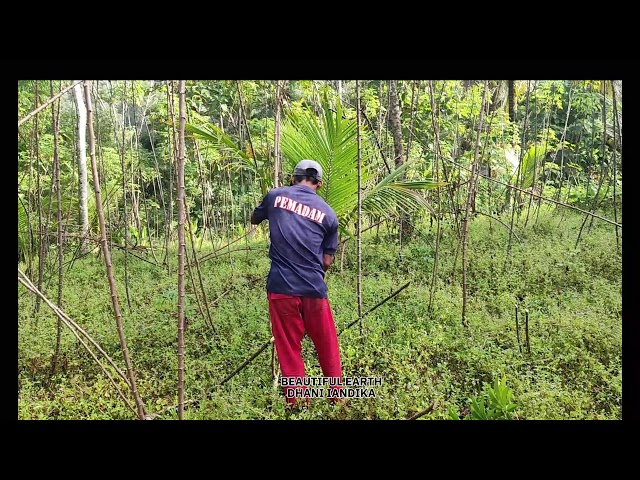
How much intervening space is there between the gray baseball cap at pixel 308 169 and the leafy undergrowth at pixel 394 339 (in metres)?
0.53

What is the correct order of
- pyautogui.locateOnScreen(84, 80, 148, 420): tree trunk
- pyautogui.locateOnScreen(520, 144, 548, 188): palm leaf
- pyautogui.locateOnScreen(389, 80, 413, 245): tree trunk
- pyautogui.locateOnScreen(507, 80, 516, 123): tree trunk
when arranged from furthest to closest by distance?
pyautogui.locateOnScreen(507, 80, 516, 123): tree trunk, pyautogui.locateOnScreen(520, 144, 548, 188): palm leaf, pyautogui.locateOnScreen(389, 80, 413, 245): tree trunk, pyautogui.locateOnScreen(84, 80, 148, 420): tree trunk

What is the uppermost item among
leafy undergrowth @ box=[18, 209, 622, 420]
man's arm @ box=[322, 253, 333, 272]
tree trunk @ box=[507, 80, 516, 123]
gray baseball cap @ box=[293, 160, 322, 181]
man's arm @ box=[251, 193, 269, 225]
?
tree trunk @ box=[507, 80, 516, 123]

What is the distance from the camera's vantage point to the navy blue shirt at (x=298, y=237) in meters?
2.34

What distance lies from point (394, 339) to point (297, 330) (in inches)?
20.2

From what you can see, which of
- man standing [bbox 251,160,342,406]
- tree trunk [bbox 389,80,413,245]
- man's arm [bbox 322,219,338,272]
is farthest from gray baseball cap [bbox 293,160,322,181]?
tree trunk [bbox 389,80,413,245]

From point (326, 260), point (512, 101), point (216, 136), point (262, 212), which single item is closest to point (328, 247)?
point (326, 260)

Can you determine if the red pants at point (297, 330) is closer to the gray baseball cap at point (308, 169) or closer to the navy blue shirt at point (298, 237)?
the navy blue shirt at point (298, 237)

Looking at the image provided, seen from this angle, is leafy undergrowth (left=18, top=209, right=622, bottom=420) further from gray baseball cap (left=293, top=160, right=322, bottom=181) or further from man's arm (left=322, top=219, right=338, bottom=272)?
gray baseball cap (left=293, top=160, right=322, bottom=181)

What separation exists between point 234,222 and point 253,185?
0.97 ft

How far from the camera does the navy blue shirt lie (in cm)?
234

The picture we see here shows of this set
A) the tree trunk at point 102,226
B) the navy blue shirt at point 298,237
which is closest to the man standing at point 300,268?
the navy blue shirt at point 298,237

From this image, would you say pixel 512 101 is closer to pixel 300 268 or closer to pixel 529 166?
pixel 529 166
